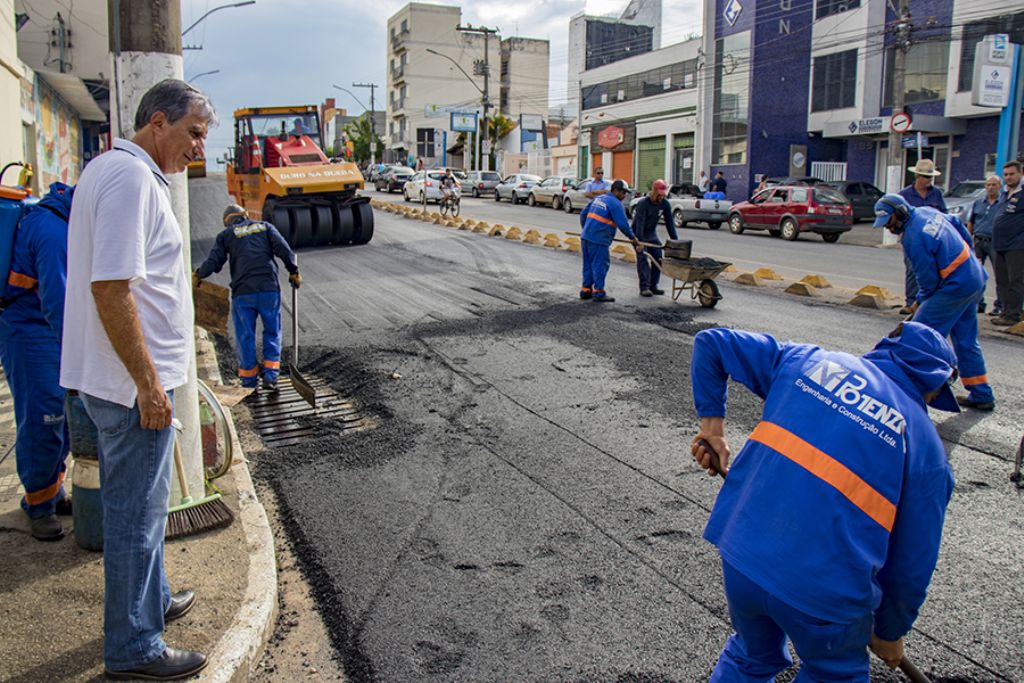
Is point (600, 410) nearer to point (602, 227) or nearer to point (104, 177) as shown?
point (104, 177)

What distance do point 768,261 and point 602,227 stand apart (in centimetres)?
683

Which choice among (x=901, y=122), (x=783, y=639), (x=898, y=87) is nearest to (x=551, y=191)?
(x=898, y=87)

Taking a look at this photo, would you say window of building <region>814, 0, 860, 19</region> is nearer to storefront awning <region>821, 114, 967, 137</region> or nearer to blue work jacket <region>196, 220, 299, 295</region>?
storefront awning <region>821, 114, 967, 137</region>

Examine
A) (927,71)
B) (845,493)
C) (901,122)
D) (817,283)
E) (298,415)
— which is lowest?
(298,415)

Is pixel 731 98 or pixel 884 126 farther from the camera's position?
pixel 731 98

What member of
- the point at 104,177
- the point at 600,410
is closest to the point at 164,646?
the point at 104,177

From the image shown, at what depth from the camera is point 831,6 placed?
3756cm

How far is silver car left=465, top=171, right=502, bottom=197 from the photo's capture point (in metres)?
44.4

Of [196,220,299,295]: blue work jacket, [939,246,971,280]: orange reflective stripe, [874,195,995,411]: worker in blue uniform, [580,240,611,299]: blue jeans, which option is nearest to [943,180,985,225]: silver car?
[580,240,611,299]: blue jeans

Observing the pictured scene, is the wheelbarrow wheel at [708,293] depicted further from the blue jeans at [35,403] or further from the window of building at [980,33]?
the window of building at [980,33]

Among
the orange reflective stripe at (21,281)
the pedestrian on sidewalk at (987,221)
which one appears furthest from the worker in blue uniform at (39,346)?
the pedestrian on sidewalk at (987,221)

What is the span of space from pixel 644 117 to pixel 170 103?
46926mm

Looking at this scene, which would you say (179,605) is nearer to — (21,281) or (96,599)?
(96,599)

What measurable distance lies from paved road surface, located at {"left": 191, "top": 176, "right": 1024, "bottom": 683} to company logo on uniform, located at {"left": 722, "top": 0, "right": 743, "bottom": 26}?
3388 centimetres
